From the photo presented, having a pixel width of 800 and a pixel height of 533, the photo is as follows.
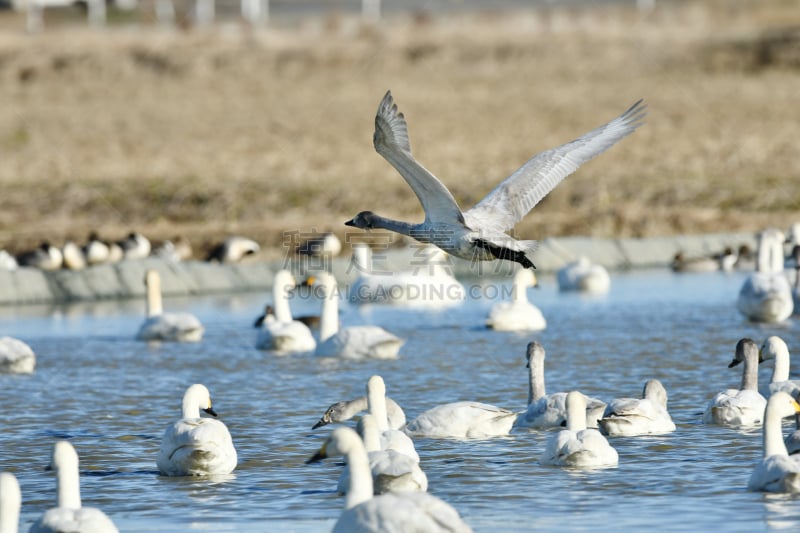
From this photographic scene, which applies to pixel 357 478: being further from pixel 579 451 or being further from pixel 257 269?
pixel 257 269

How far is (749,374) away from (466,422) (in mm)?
2715

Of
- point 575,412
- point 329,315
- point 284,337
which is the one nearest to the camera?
point 575,412

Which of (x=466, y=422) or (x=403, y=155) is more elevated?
(x=403, y=155)

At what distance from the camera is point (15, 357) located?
1485 cm

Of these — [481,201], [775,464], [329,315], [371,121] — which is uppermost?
[371,121]

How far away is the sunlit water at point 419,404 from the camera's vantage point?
898 centimetres

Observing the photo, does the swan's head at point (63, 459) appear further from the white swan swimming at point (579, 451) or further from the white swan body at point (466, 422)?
the white swan body at point (466, 422)

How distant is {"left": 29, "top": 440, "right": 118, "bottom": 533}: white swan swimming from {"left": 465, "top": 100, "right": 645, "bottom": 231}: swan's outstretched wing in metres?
5.54

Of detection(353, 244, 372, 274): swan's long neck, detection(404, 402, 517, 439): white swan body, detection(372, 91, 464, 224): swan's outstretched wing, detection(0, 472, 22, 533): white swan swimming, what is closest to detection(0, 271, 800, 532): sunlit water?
detection(404, 402, 517, 439): white swan body

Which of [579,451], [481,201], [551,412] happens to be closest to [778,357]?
[551,412]

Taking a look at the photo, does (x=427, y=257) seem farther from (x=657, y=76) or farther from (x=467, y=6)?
(x=467, y=6)

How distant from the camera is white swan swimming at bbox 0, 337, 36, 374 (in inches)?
584

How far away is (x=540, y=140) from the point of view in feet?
107

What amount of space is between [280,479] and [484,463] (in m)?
1.47
